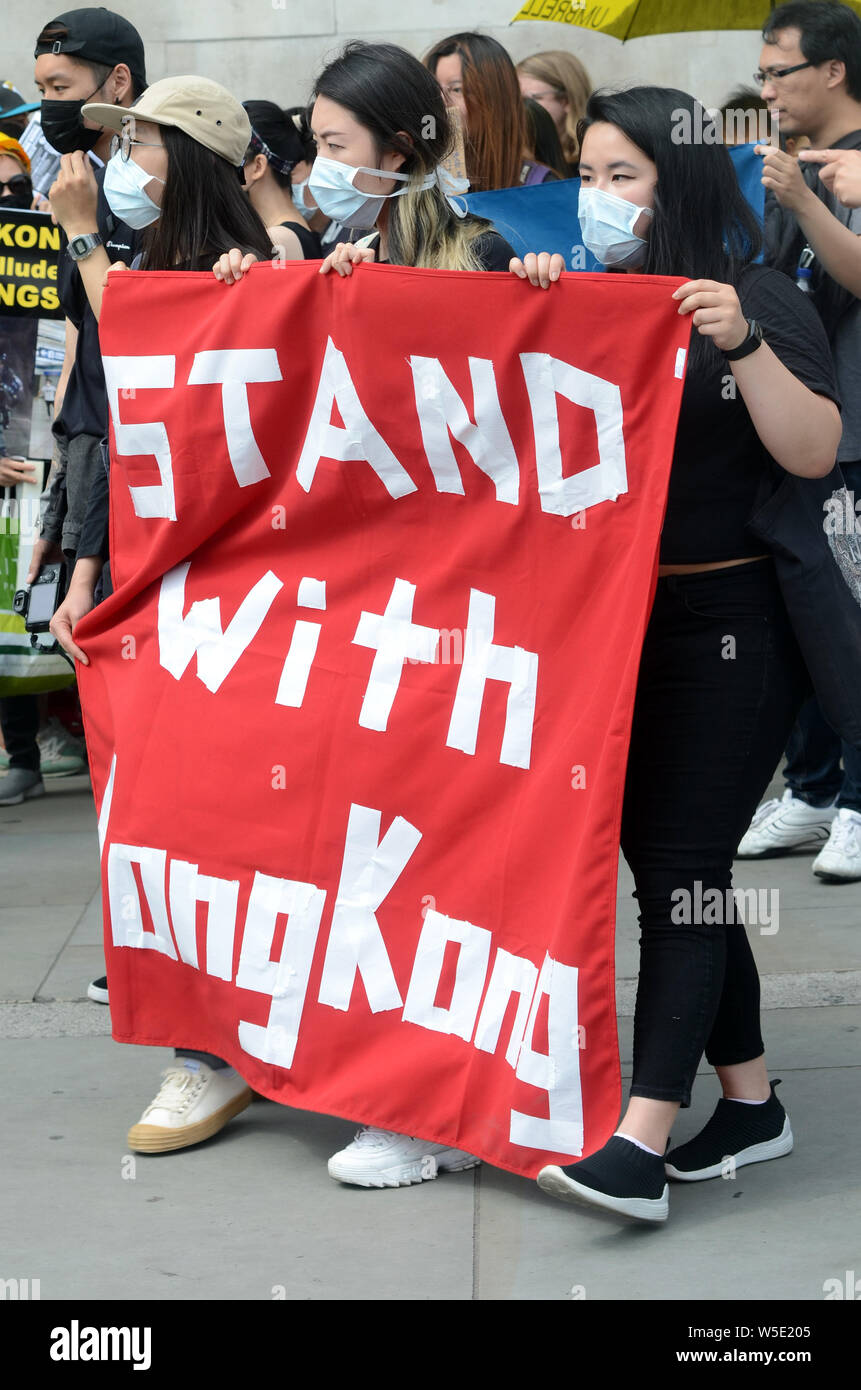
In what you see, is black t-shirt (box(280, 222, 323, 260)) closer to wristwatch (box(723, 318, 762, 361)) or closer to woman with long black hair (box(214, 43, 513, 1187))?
woman with long black hair (box(214, 43, 513, 1187))

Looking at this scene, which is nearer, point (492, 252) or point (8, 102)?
point (492, 252)

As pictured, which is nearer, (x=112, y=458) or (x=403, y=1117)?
(x=403, y=1117)

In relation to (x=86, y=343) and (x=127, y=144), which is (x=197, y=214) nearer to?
(x=127, y=144)

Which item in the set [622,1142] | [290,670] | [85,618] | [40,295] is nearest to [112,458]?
[85,618]

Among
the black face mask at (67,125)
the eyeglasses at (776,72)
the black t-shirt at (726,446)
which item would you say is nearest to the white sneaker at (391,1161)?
the black t-shirt at (726,446)

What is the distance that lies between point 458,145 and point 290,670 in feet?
4.00

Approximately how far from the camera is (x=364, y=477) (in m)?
3.31

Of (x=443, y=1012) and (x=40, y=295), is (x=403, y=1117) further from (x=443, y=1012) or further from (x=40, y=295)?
(x=40, y=295)

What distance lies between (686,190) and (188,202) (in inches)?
43.5

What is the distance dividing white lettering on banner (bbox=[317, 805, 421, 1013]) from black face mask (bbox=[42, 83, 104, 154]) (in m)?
1.99

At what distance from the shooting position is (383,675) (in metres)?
3.31

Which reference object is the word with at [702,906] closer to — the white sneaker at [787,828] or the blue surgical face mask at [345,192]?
the blue surgical face mask at [345,192]

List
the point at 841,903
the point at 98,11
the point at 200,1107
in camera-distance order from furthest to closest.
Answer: the point at 841,903 → the point at 98,11 → the point at 200,1107

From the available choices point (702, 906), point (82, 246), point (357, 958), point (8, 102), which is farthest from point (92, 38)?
point (8, 102)
